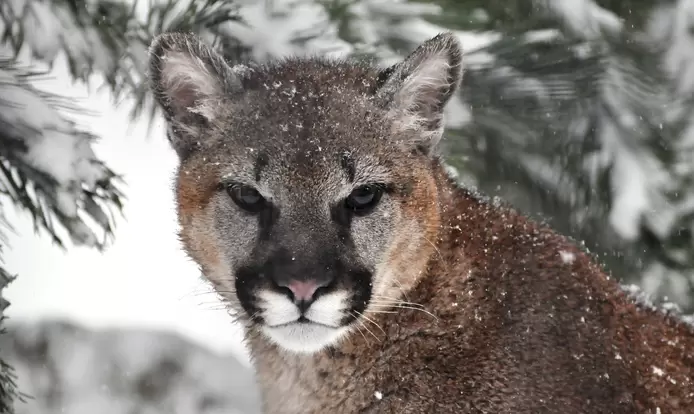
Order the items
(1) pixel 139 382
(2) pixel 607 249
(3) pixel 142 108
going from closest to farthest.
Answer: (3) pixel 142 108
(2) pixel 607 249
(1) pixel 139 382

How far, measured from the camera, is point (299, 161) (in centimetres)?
315

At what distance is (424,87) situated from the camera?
351cm

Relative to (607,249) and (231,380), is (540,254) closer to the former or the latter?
(607,249)

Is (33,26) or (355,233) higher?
(33,26)

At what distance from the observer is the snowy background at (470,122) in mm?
4637

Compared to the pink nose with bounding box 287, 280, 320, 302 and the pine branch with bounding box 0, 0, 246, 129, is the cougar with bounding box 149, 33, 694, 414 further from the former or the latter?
the pine branch with bounding box 0, 0, 246, 129

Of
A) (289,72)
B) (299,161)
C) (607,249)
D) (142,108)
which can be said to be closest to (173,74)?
(289,72)

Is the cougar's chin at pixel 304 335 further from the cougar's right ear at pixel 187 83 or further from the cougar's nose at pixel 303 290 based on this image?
the cougar's right ear at pixel 187 83

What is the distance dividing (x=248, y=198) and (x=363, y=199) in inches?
16.3

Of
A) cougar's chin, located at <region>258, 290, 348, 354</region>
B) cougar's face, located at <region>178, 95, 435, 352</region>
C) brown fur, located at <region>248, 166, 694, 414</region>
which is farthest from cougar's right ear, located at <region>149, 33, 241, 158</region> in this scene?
brown fur, located at <region>248, 166, 694, 414</region>

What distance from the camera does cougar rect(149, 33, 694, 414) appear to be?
3.09 m

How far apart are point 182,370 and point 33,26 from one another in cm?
293

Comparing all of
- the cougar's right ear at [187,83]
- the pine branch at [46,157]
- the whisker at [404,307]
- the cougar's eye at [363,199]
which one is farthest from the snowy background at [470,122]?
the cougar's eye at [363,199]

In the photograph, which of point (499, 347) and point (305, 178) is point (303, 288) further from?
point (499, 347)
